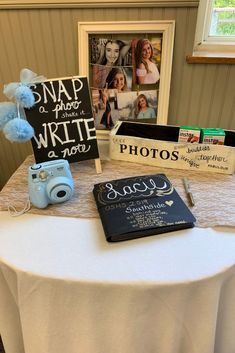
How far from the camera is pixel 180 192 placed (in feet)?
2.82

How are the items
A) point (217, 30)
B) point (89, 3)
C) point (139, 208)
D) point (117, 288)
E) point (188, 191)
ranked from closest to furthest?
point (117, 288)
point (139, 208)
point (188, 191)
point (89, 3)
point (217, 30)

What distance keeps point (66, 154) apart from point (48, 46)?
489 mm

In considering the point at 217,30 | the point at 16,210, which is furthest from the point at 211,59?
the point at 16,210

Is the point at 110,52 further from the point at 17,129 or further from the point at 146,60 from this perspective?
the point at 17,129

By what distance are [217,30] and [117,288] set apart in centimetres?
110

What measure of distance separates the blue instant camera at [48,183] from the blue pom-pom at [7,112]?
0.19 metres

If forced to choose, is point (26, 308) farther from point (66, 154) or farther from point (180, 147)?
point (180, 147)

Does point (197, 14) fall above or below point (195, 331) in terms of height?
above

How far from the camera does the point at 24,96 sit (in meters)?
0.83

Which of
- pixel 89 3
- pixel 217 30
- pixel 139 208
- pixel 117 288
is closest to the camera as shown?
pixel 117 288

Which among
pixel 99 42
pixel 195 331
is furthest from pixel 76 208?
pixel 99 42

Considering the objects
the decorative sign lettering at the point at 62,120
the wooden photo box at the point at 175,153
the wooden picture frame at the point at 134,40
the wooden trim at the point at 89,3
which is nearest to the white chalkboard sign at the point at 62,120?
the decorative sign lettering at the point at 62,120

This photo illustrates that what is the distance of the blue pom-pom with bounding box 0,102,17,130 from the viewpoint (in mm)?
840

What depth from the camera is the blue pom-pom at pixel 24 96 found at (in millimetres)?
822
